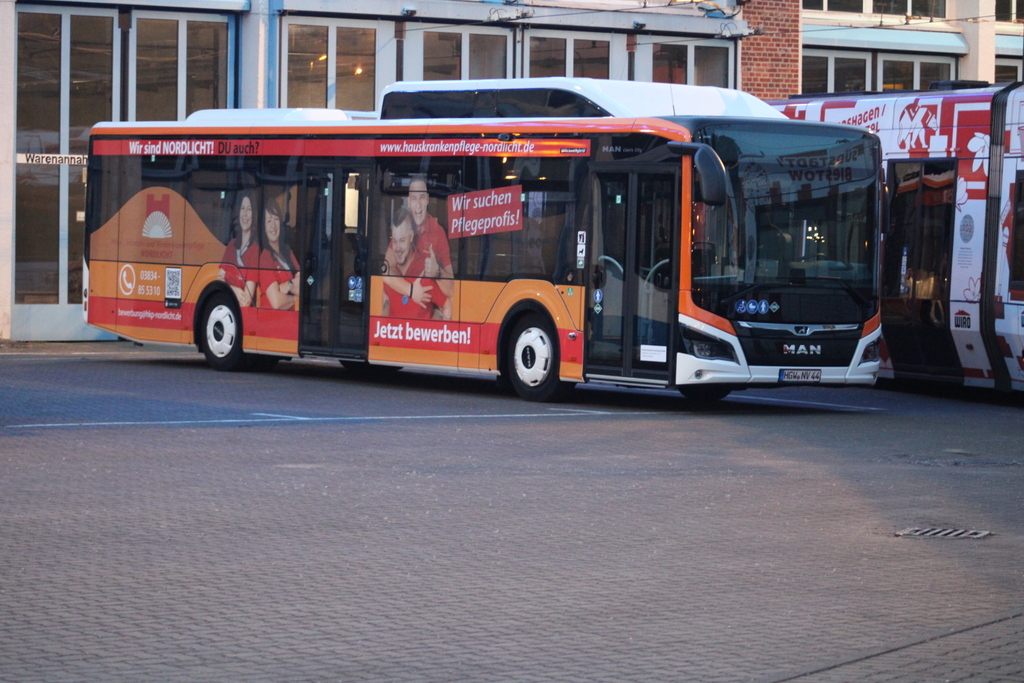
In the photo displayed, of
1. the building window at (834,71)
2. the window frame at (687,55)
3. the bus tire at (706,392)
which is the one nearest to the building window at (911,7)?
the building window at (834,71)

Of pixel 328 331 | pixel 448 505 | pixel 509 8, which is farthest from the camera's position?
pixel 509 8

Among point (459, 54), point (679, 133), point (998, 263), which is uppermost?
point (459, 54)

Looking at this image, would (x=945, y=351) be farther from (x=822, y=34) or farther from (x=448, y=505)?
(x=822, y=34)

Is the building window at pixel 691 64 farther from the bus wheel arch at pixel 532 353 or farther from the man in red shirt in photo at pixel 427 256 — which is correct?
the bus wheel arch at pixel 532 353

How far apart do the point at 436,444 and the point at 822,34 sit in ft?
67.8

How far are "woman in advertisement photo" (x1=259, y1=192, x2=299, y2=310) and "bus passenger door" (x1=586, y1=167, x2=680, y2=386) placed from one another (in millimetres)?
4474

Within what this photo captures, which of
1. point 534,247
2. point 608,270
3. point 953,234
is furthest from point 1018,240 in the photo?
point 534,247

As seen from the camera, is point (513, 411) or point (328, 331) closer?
point (513, 411)

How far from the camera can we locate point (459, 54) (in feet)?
91.0

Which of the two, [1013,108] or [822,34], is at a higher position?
[822,34]

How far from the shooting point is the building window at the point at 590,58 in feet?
93.6

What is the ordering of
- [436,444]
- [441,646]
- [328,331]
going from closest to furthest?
1. [441,646]
2. [436,444]
3. [328,331]

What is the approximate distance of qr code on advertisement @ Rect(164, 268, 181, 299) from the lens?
67.0ft

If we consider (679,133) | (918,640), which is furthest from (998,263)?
(918,640)
